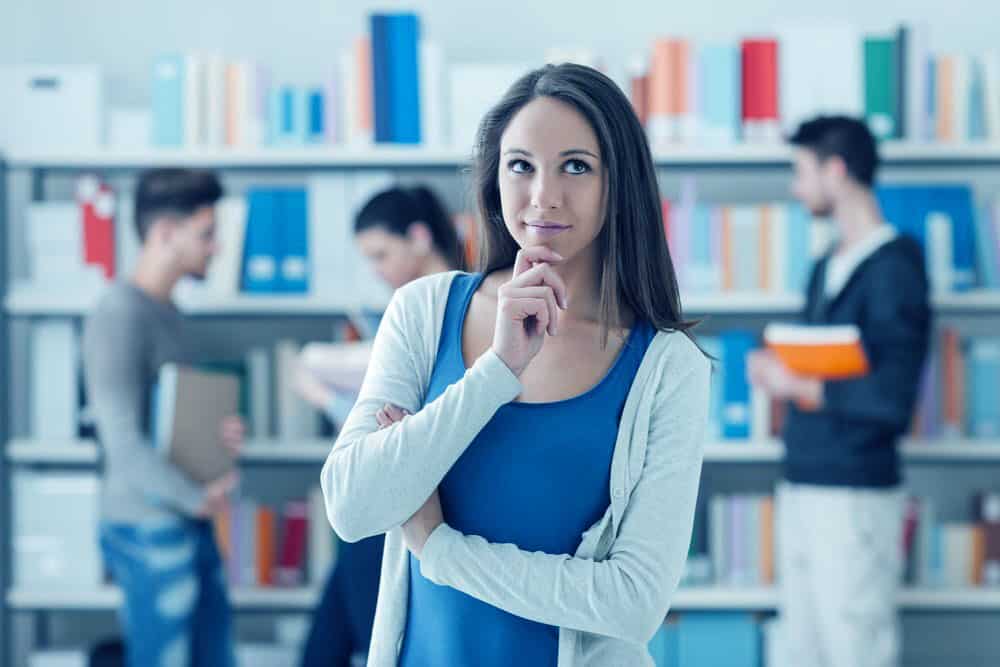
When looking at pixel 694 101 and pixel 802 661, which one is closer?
pixel 802 661

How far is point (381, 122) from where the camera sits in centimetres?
313

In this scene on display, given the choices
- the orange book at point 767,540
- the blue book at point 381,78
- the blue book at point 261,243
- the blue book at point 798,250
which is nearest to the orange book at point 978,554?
the orange book at point 767,540

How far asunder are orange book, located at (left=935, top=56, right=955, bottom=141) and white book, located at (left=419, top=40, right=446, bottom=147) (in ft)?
4.62

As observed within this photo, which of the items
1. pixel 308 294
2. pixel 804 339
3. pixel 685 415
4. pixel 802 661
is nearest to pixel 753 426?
pixel 804 339

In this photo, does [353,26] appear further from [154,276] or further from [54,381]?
[54,381]

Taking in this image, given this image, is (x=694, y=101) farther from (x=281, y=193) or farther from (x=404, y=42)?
(x=281, y=193)

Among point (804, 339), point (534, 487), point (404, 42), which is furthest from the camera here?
point (404, 42)

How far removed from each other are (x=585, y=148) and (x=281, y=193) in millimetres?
2147

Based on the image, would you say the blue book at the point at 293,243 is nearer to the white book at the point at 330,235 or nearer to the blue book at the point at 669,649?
the white book at the point at 330,235

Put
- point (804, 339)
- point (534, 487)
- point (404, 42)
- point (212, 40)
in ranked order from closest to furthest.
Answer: point (534, 487) → point (804, 339) → point (404, 42) → point (212, 40)

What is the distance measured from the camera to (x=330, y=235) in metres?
3.14

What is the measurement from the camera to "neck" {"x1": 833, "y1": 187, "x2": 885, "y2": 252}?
2873 millimetres

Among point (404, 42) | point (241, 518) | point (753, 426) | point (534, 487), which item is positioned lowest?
point (241, 518)

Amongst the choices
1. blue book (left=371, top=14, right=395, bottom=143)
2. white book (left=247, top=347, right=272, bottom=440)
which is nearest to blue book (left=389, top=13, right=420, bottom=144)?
blue book (left=371, top=14, right=395, bottom=143)
